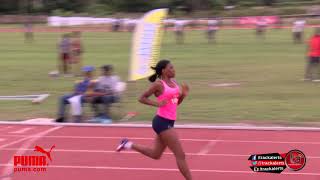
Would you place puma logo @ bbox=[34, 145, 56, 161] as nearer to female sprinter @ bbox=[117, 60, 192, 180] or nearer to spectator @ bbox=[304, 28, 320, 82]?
female sprinter @ bbox=[117, 60, 192, 180]

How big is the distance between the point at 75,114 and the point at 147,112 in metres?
1.94

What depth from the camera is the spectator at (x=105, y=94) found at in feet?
39.1

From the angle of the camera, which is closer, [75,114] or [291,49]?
[75,114]

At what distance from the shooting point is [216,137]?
9914 mm

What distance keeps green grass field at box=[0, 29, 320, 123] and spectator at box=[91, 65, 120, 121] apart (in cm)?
42

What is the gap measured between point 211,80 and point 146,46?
5.54 metres

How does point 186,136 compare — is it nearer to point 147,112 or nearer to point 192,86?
point 147,112

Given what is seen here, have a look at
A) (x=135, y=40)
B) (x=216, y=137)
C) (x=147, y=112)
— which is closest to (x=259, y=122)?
(x=216, y=137)

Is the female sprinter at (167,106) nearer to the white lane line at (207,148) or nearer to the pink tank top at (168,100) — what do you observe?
the pink tank top at (168,100)

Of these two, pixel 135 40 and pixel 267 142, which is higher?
pixel 135 40

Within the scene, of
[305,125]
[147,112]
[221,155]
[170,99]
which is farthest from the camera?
Result: [147,112]

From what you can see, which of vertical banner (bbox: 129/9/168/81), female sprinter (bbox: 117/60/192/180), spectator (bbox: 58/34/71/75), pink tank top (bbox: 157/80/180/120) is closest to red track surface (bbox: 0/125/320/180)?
female sprinter (bbox: 117/60/192/180)

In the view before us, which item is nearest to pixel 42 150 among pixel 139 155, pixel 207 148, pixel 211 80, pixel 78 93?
pixel 139 155

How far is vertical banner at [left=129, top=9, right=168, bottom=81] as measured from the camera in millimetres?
12773
